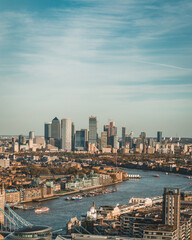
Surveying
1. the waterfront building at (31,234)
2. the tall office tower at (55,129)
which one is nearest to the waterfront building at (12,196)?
the waterfront building at (31,234)

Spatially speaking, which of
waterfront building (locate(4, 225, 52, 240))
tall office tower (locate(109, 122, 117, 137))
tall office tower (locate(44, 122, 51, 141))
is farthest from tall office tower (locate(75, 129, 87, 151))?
waterfront building (locate(4, 225, 52, 240))

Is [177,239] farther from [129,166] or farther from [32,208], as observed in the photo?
[129,166]

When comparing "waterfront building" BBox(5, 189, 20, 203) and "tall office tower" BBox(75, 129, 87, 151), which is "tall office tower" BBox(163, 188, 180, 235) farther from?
"tall office tower" BBox(75, 129, 87, 151)

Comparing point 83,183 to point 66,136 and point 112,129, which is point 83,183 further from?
point 112,129

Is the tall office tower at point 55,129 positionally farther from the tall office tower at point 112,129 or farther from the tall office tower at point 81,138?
the tall office tower at point 112,129

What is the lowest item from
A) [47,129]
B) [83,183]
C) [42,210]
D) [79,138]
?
[83,183]

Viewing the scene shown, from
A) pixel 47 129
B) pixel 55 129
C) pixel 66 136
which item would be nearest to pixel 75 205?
pixel 66 136
